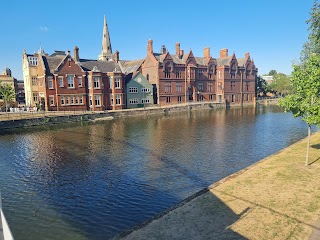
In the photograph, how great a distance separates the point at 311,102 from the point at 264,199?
31.0 ft

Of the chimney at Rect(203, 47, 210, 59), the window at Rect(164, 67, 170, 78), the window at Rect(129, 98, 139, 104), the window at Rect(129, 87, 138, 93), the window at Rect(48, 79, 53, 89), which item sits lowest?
the window at Rect(129, 98, 139, 104)

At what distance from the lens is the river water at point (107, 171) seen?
13.6m

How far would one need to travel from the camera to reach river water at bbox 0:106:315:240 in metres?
13.6

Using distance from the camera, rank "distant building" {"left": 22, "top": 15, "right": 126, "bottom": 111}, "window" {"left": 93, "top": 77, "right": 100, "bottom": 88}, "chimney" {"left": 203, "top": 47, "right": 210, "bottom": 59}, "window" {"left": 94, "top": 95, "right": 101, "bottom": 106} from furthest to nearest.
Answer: "chimney" {"left": 203, "top": 47, "right": 210, "bottom": 59} < "window" {"left": 94, "top": 95, "right": 101, "bottom": 106} < "window" {"left": 93, "top": 77, "right": 100, "bottom": 88} < "distant building" {"left": 22, "top": 15, "right": 126, "bottom": 111}

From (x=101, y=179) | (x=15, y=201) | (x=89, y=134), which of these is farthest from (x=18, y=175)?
(x=89, y=134)

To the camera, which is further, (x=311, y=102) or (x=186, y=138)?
(x=186, y=138)

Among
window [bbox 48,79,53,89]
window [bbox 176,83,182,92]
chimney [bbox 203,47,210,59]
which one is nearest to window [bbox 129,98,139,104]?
window [bbox 176,83,182,92]

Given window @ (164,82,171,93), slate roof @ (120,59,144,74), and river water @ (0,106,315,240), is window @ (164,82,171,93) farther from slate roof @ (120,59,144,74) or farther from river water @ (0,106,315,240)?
river water @ (0,106,315,240)

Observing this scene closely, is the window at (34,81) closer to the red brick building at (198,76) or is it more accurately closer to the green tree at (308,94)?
the red brick building at (198,76)

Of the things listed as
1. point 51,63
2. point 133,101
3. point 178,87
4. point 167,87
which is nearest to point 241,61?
point 178,87

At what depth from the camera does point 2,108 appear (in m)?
59.5

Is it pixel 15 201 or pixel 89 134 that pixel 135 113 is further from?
pixel 15 201

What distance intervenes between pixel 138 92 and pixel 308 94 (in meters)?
55.5

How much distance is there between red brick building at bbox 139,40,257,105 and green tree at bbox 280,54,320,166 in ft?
184
